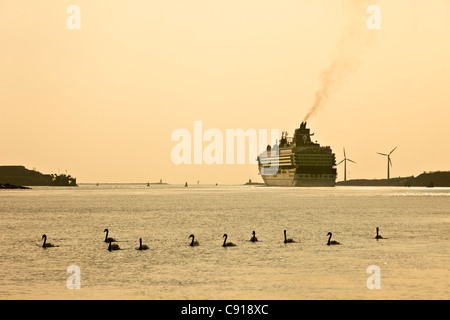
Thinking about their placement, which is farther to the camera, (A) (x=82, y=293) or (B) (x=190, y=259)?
(B) (x=190, y=259)

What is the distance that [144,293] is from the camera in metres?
29.4

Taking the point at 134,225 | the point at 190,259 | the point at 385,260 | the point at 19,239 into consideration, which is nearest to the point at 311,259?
the point at 385,260

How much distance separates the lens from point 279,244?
51.5 meters
